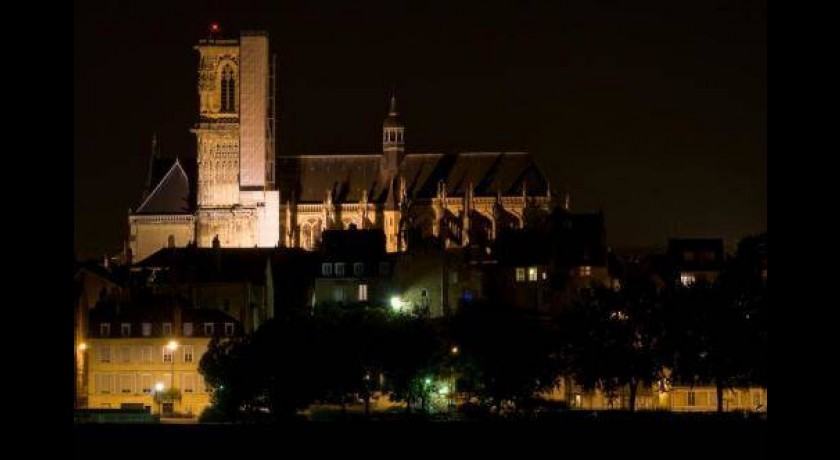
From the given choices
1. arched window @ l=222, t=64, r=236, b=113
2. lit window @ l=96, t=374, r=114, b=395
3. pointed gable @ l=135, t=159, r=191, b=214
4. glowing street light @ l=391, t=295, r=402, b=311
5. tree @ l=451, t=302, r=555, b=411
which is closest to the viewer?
tree @ l=451, t=302, r=555, b=411

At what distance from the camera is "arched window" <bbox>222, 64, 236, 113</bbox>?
154 metres

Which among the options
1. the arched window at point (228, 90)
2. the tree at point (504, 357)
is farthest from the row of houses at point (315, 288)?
the arched window at point (228, 90)

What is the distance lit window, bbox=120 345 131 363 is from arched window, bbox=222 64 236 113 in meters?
61.6

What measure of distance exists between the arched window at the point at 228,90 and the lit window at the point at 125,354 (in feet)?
202

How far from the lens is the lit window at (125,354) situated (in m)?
94.4

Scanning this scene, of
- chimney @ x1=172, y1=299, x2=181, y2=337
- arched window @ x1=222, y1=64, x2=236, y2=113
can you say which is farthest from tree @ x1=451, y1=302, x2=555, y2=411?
arched window @ x1=222, y1=64, x2=236, y2=113

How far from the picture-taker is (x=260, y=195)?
6024 inches

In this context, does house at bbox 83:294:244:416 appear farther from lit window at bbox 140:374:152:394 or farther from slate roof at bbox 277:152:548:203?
slate roof at bbox 277:152:548:203

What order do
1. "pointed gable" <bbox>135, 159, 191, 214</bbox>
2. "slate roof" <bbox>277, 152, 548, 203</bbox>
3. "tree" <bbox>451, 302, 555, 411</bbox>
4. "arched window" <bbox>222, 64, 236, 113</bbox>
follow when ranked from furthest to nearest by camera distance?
1. "slate roof" <bbox>277, 152, 548, 203</bbox>
2. "pointed gable" <bbox>135, 159, 191, 214</bbox>
3. "arched window" <bbox>222, 64, 236, 113</bbox>
4. "tree" <bbox>451, 302, 555, 411</bbox>

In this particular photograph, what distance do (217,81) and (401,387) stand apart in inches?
3294

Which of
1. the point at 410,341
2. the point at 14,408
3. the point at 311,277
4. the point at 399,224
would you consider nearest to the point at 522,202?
the point at 399,224

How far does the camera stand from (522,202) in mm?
155125

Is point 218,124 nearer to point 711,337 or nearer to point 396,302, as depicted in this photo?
point 396,302

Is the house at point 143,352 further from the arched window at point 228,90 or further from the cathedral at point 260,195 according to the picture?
the arched window at point 228,90
